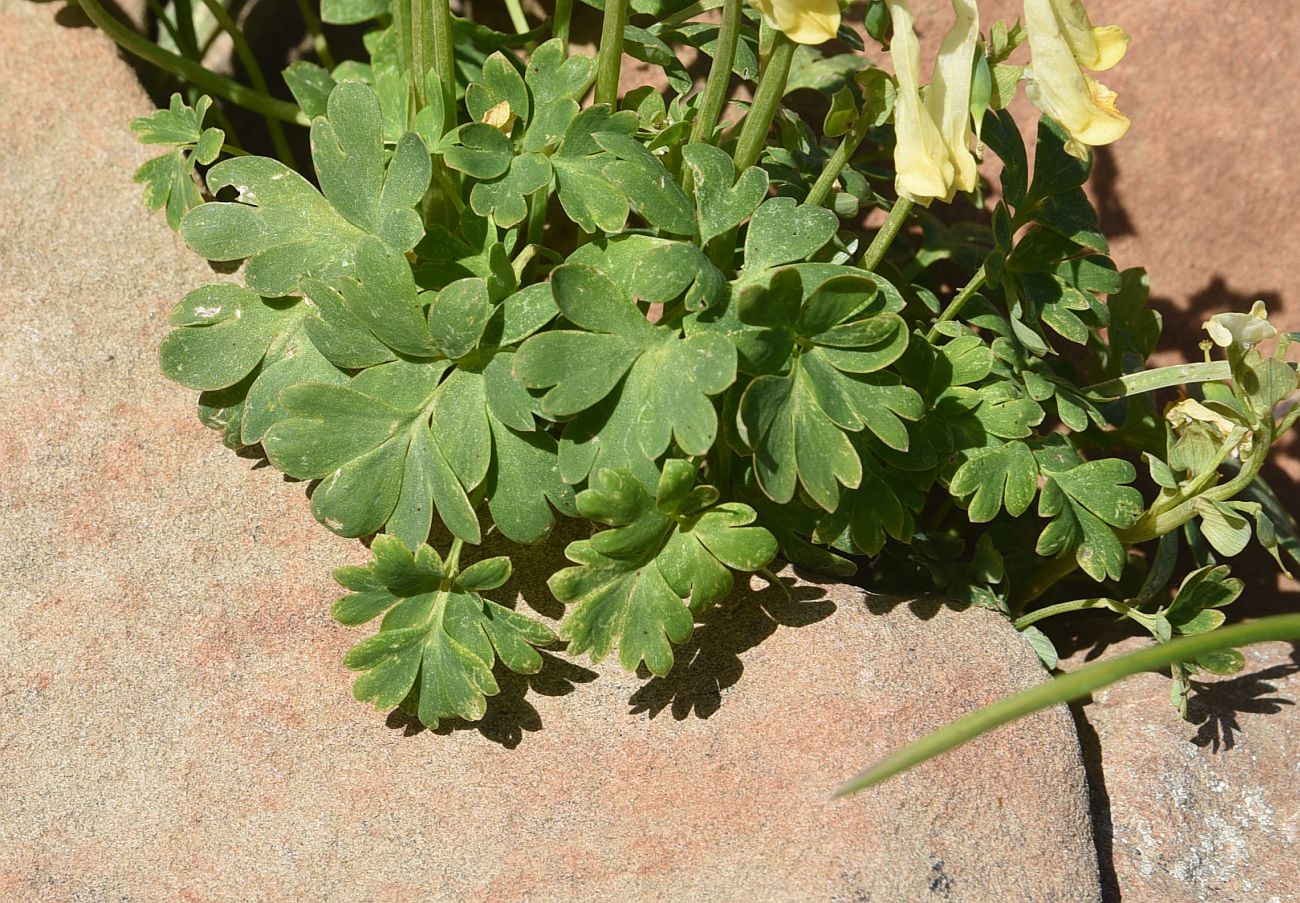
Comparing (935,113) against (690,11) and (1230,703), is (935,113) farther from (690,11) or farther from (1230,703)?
(1230,703)

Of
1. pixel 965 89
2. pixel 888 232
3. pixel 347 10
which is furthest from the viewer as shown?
pixel 347 10

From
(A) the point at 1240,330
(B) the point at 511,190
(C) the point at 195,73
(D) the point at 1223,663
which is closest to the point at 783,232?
(B) the point at 511,190

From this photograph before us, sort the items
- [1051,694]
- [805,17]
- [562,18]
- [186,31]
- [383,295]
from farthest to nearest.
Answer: [186,31], [562,18], [383,295], [805,17], [1051,694]

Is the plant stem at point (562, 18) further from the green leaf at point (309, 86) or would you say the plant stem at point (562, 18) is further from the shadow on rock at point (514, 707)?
the shadow on rock at point (514, 707)

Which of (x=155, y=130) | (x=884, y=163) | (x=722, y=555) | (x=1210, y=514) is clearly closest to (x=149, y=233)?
(x=155, y=130)

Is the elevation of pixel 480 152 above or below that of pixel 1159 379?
above

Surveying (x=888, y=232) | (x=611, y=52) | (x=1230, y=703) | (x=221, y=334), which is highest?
(x=611, y=52)

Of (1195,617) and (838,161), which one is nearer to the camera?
(838,161)

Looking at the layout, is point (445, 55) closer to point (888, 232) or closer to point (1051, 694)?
point (888, 232)
